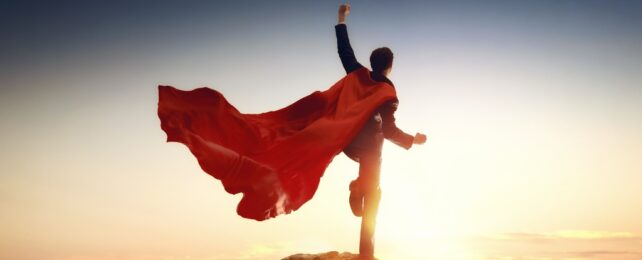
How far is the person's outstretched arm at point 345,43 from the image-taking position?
8.47 meters

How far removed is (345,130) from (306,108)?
104cm

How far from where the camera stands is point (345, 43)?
27.8 feet

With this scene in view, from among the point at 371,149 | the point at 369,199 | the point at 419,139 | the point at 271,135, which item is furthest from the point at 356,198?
the point at 271,135

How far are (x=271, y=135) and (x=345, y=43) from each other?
178 centimetres

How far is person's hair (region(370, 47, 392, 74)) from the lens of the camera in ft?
27.2

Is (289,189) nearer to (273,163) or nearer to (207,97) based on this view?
(273,163)

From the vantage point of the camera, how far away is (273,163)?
27.3 feet

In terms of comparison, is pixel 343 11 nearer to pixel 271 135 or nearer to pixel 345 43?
pixel 345 43

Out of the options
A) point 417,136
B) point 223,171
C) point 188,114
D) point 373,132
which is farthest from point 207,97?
point 417,136

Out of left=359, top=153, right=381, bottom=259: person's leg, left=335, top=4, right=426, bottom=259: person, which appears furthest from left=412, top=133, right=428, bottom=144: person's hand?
left=359, top=153, right=381, bottom=259: person's leg

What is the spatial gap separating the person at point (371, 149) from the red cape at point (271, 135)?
0.15 metres

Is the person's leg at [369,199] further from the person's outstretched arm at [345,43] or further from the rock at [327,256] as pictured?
the person's outstretched arm at [345,43]

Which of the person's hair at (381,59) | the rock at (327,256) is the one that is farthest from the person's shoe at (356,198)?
the person's hair at (381,59)

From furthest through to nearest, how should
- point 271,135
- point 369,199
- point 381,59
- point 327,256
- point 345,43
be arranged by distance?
point 327,256
point 271,135
point 345,43
point 381,59
point 369,199
